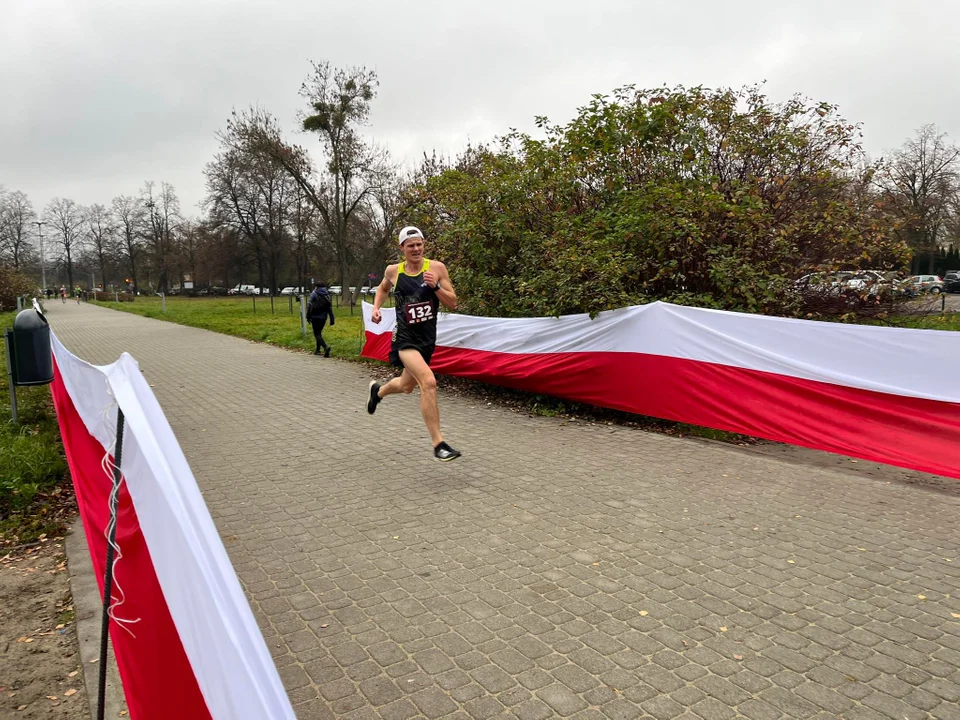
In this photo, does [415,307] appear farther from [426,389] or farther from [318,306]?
[318,306]

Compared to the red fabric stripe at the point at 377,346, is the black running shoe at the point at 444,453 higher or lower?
lower

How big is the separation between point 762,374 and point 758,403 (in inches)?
10.8

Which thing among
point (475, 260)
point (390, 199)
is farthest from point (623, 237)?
point (390, 199)

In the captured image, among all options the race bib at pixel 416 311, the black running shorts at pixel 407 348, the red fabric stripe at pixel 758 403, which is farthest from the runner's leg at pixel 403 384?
the red fabric stripe at pixel 758 403

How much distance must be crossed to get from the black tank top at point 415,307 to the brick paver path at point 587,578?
1.18 m

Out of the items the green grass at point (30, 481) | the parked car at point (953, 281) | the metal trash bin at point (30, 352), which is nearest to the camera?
the green grass at point (30, 481)

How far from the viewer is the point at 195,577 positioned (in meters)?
1.65

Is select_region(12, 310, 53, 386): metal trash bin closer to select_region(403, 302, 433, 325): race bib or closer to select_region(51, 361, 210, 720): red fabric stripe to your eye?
select_region(403, 302, 433, 325): race bib

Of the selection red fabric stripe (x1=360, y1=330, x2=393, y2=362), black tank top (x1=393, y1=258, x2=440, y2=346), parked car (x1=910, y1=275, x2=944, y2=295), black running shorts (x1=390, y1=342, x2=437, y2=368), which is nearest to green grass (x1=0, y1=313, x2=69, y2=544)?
black running shorts (x1=390, y1=342, x2=437, y2=368)

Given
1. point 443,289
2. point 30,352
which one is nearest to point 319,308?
point 30,352

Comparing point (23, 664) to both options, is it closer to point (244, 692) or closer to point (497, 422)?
point (244, 692)

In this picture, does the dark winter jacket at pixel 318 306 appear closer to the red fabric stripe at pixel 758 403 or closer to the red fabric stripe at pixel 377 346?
the red fabric stripe at pixel 377 346

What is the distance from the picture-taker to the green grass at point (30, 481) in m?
4.80

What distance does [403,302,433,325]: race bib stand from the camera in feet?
19.2
